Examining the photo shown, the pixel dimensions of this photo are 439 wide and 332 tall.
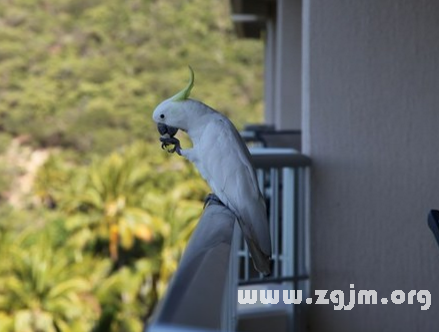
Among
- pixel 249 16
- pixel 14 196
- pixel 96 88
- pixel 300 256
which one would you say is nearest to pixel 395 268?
pixel 300 256

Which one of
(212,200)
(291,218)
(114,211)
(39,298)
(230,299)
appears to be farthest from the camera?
(114,211)

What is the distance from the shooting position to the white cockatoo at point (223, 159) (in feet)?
7.67

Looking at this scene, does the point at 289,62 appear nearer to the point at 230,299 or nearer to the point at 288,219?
the point at 288,219

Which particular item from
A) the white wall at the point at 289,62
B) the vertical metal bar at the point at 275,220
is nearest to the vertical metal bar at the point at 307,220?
the vertical metal bar at the point at 275,220

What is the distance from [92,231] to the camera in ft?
65.9

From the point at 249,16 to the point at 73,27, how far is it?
2350 centimetres

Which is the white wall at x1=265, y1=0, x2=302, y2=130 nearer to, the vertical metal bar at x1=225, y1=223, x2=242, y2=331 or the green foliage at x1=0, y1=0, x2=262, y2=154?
the vertical metal bar at x1=225, y1=223, x2=242, y2=331

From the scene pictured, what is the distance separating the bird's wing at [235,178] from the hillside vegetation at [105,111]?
16.7m

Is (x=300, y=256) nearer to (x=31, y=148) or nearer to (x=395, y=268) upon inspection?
(x=395, y=268)

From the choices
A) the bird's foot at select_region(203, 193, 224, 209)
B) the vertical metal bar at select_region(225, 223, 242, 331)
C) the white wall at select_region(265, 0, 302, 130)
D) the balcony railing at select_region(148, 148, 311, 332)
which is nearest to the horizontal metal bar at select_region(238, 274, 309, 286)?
the balcony railing at select_region(148, 148, 311, 332)

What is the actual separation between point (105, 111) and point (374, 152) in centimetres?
2659

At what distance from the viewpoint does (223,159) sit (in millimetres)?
2357

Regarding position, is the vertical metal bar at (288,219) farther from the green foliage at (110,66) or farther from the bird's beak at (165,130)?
the green foliage at (110,66)

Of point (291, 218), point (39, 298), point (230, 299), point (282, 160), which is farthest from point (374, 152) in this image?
Result: point (39, 298)
